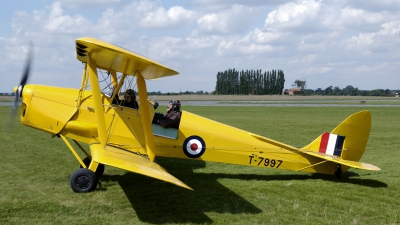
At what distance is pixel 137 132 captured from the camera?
736 cm

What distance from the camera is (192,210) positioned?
5801 millimetres

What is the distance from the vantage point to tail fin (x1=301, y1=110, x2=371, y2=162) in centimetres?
779

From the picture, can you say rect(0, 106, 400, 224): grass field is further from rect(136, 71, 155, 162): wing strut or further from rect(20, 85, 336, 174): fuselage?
rect(136, 71, 155, 162): wing strut

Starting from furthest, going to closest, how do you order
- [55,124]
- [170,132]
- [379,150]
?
[379,150] < [170,132] < [55,124]

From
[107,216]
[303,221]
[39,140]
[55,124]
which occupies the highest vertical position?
[55,124]

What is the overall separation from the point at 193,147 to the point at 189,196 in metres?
1.36

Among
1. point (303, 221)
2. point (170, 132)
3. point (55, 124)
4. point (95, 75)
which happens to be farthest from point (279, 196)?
point (55, 124)

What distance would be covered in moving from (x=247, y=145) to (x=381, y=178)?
119 inches

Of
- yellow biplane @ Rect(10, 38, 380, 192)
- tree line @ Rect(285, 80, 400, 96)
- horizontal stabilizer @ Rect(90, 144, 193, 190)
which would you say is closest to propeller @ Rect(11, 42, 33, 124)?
yellow biplane @ Rect(10, 38, 380, 192)

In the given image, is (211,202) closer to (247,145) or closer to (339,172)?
(247,145)

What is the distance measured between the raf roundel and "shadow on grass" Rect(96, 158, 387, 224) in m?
0.59

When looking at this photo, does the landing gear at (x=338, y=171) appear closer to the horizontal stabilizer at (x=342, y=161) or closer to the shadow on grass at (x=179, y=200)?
the horizontal stabilizer at (x=342, y=161)

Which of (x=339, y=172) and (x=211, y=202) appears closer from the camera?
(x=211, y=202)

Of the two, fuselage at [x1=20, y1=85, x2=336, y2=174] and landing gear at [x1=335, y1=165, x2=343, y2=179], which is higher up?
fuselage at [x1=20, y1=85, x2=336, y2=174]
